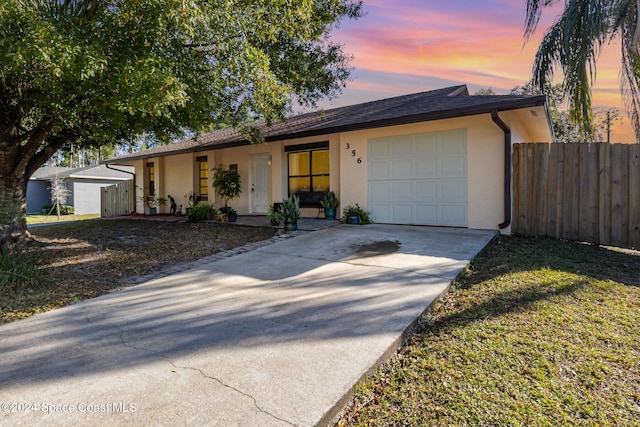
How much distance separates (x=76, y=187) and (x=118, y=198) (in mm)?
9123

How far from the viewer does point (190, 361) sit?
8.34 feet

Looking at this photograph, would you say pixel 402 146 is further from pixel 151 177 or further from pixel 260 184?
pixel 151 177

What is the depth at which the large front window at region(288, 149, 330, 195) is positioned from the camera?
10344mm

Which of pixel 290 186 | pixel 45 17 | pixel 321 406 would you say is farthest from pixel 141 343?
pixel 290 186

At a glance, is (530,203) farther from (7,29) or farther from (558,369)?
(7,29)

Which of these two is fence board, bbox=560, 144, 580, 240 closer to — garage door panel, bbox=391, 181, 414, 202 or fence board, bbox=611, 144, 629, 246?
fence board, bbox=611, 144, 629, 246

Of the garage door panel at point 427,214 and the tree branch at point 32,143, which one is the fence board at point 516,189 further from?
the tree branch at point 32,143

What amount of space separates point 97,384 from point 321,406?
1.54 m

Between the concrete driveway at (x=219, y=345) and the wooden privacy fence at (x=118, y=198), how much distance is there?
1320 centimetres

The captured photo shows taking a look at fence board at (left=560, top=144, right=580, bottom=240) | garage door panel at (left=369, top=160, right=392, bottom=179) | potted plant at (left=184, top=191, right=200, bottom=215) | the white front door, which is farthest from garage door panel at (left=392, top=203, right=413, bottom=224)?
potted plant at (left=184, top=191, right=200, bottom=215)

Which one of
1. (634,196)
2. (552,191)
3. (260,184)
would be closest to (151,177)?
(260,184)

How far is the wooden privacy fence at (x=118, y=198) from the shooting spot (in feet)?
53.0

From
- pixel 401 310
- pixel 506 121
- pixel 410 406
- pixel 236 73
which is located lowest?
pixel 410 406

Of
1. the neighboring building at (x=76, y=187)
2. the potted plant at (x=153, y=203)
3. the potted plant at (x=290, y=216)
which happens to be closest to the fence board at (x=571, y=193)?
the potted plant at (x=290, y=216)
